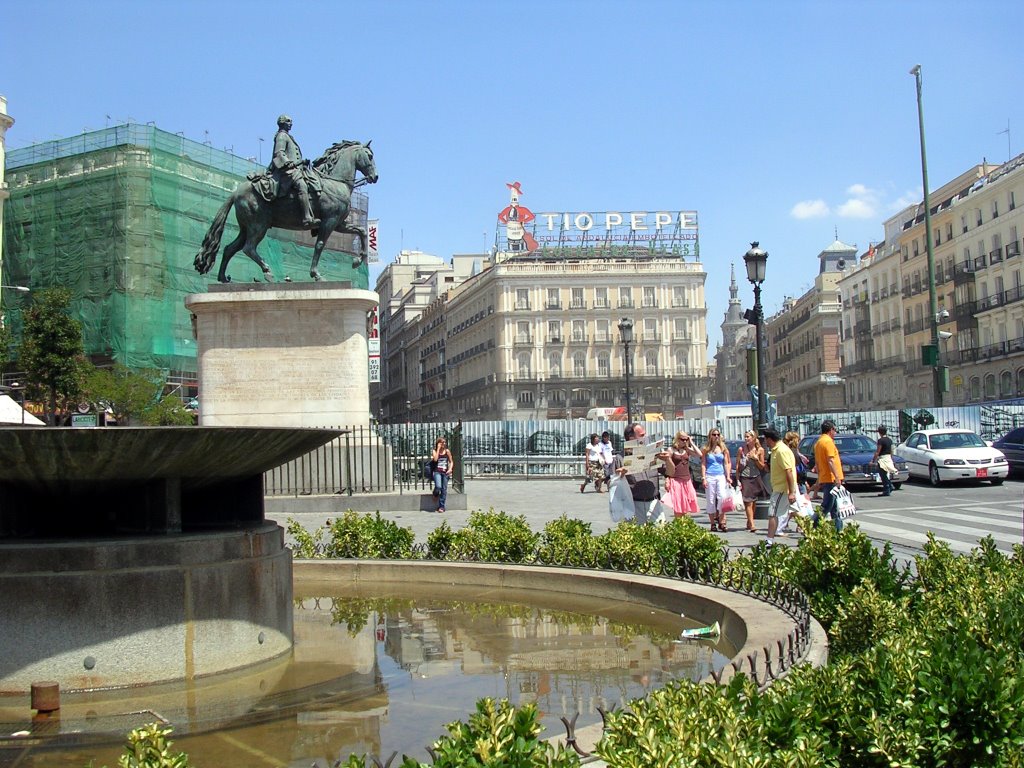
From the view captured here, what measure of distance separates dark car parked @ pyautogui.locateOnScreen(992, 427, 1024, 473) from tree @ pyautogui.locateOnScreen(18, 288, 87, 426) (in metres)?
28.9

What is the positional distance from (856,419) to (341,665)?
39207 mm

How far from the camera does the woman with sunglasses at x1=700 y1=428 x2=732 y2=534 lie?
16.0 meters

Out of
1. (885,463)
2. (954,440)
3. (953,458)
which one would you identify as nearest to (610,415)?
(954,440)

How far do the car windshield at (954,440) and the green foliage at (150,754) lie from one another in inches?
1005

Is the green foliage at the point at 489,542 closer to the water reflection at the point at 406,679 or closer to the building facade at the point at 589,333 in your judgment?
the water reflection at the point at 406,679

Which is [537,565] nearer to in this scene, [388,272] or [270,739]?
[270,739]

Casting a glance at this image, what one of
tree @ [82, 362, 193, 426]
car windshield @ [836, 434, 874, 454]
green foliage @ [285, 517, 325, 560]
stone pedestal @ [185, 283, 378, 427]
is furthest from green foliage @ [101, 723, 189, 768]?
tree @ [82, 362, 193, 426]

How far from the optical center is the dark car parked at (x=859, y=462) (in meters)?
24.9


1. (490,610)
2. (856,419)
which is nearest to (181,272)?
(856,419)

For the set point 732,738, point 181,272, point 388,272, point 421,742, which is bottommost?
point 421,742

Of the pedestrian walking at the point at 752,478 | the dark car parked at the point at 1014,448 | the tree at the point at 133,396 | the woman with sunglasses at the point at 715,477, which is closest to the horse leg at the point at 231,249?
the woman with sunglasses at the point at 715,477

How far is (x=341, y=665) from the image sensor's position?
6.59 metres

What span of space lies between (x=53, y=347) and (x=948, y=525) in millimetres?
30582

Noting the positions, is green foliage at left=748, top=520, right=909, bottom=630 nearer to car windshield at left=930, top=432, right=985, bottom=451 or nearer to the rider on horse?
the rider on horse
